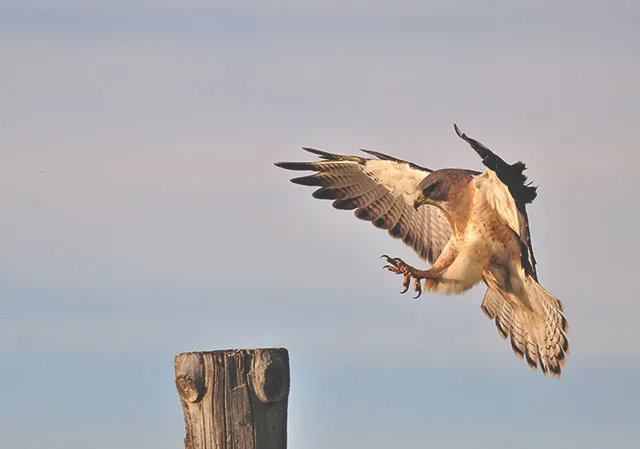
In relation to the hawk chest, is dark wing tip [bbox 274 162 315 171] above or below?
above

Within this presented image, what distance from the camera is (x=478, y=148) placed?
31.6ft

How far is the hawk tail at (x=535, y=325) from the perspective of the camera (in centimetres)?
1112

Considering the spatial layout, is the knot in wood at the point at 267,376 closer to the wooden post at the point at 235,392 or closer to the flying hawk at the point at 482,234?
the wooden post at the point at 235,392

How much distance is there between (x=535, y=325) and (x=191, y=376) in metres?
6.74

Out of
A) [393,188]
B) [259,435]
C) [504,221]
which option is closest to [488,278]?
[504,221]

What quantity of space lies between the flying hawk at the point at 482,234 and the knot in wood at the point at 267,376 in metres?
4.92

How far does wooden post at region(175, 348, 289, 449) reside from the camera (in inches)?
208

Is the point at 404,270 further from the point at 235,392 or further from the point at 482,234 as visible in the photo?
the point at 235,392

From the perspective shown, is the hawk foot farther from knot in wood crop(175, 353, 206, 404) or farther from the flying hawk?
knot in wood crop(175, 353, 206, 404)

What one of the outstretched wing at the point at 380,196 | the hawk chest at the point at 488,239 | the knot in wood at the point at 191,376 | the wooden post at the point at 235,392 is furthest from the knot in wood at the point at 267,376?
the outstretched wing at the point at 380,196

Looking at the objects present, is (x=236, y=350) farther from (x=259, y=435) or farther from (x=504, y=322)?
(x=504, y=322)

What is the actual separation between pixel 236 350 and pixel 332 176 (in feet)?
23.3

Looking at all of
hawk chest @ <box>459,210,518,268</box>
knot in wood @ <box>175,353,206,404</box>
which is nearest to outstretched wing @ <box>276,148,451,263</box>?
hawk chest @ <box>459,210,518,268</box>

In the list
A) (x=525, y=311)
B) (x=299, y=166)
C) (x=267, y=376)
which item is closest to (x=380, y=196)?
(x=299, y=166)
